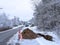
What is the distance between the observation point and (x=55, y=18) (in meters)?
30.8

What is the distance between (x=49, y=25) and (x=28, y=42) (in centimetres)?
1852

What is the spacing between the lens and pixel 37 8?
39656mm

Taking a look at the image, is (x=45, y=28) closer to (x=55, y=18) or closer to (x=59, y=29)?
(x=55, y=18)

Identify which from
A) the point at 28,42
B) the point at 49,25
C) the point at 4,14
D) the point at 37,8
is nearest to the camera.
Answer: the point at 28,42

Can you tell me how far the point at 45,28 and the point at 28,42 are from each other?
68.1 ft

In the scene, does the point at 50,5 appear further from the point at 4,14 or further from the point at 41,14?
the point at 4,14

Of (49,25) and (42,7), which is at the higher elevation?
(42,7)

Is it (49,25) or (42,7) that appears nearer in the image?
(49,25)

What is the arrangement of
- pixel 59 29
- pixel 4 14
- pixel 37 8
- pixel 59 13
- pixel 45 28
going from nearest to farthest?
1. pixel 59 29
2. pixel 59 13
3. pixel 45 28
4. pixel 37 8
5. pixel 4 14

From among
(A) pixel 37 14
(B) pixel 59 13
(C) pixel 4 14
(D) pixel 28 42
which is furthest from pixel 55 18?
(C) pixel 4 14

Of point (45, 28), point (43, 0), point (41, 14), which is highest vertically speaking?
point (43, 0)

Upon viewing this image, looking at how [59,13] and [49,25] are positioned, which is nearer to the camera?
[59,13]

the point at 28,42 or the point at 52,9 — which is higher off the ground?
the point at 52,9

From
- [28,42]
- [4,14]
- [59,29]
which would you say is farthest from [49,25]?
[4,14]
